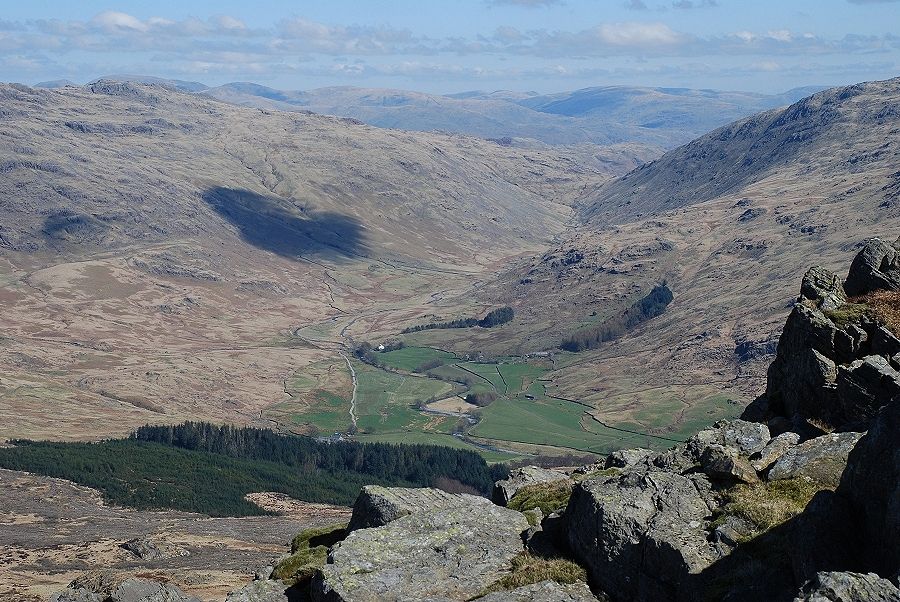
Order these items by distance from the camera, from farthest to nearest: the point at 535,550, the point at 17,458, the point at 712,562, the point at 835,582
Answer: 1. the point at 17,458
2. the point at 535,550
3. the point at 712,562
4. the point at 835,582

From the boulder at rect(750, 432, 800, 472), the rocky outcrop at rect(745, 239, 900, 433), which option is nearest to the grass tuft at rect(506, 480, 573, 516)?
the boulder at rect(750, 432, 800, 472)

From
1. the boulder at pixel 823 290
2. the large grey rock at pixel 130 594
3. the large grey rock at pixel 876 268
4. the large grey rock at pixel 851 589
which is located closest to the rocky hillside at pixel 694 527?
the large grey rock at pixel 851 589

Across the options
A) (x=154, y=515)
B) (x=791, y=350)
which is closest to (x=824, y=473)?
(x=791, y=350)

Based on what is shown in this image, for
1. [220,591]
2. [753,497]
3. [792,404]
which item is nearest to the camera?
[753,497]

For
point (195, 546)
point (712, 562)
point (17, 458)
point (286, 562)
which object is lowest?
point (17, 458)

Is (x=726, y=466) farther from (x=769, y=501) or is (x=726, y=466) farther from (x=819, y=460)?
(x=819, y=460)

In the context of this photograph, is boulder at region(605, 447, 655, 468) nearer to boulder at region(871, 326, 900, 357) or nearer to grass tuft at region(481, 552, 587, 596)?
boulder at region(871, 326, 900, 357)

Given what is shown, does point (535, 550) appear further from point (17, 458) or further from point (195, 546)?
point (17, 458)
